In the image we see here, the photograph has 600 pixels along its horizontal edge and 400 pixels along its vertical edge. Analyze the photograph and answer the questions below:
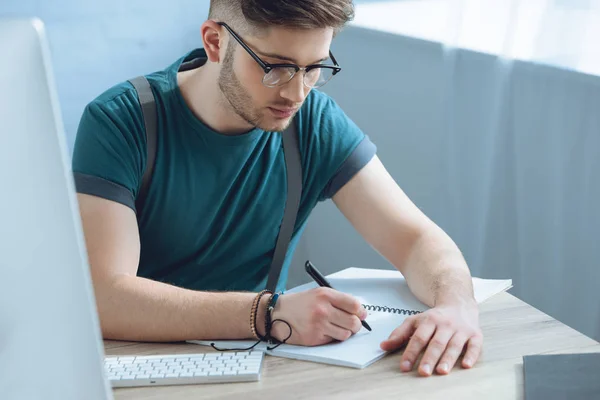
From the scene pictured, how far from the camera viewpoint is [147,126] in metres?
1.60

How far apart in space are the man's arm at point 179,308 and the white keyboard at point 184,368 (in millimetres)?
81

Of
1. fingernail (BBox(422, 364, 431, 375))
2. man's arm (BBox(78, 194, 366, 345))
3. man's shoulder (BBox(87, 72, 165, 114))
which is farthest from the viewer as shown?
man's shoulder (BBox(87, 72, 165, 114))

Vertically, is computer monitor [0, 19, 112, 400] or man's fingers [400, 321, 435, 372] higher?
computer monitor [0, 19, 112, 400]

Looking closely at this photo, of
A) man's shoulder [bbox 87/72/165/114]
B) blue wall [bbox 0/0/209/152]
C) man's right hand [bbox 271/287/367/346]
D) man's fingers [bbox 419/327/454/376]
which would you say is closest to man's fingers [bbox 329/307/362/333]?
man's right hand [bbox 271/287/367/346]

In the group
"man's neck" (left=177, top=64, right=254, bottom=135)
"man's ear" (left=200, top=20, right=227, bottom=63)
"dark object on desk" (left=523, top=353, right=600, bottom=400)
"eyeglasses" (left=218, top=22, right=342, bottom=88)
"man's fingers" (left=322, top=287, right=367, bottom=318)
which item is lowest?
"dark object on desk" (left=523, top=353, right=600, bottom=400)

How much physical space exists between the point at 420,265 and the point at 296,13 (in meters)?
0.52

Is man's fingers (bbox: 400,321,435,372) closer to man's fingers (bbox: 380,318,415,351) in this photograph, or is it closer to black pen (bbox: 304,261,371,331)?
man's fingers (bbox: 380,318,415,351)

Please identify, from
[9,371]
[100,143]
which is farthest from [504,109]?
[9,371]

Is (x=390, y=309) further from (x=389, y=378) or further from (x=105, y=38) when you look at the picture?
(x=105, y=38)

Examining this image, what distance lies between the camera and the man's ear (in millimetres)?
1634

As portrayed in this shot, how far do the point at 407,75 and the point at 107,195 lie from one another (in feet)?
4.29

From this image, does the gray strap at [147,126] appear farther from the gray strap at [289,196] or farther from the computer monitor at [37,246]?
the computer monitor at [37,246]

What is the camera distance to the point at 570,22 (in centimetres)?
191

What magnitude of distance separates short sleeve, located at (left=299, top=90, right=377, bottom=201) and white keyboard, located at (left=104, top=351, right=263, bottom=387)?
624 mm
